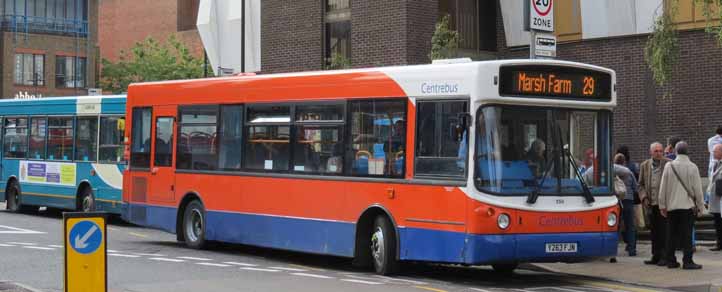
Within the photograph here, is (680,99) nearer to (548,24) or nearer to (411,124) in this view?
(548,24)

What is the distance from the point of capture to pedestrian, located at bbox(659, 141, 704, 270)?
15664mm

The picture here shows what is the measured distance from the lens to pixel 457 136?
1398 centimetres

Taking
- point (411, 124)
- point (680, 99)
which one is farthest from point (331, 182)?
point (680, 99)

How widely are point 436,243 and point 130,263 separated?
15.8ft

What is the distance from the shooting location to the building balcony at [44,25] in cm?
7362

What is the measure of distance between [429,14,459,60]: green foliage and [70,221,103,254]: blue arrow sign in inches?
648

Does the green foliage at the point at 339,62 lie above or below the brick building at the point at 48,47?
below

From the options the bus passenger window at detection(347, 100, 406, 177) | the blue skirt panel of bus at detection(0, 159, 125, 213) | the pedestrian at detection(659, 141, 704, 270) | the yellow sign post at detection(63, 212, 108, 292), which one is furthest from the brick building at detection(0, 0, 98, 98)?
the yellow sign post at detection(63, 212, 108, 292)

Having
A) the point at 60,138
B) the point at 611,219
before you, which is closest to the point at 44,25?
the point at 60,138

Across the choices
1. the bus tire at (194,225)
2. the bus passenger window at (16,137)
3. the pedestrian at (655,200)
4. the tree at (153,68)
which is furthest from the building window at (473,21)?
the tree at (153,68)

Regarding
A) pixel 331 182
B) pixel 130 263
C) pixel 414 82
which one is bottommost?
pixel 130 263

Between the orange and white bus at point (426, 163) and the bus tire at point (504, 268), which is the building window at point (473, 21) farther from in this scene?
the bus tire at point (504, 268)

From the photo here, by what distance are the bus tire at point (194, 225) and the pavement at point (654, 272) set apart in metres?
5.42

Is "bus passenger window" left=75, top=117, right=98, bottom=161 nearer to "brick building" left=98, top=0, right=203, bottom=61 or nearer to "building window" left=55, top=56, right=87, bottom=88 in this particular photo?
"brick building" left=98, top=0, right=203, bottom=61
